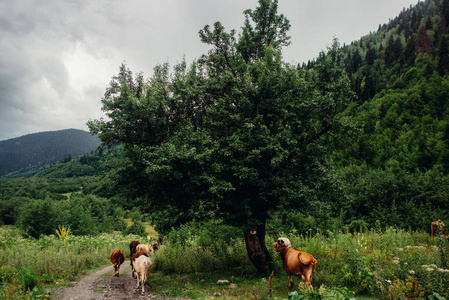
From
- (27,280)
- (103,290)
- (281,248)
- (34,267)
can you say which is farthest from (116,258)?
(281,248)

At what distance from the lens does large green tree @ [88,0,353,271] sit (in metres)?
10.2

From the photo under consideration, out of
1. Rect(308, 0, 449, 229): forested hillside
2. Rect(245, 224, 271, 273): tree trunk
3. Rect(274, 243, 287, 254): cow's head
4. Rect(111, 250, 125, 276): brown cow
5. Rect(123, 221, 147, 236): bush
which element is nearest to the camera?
Rect(274, 243, 287, 254): cow's head

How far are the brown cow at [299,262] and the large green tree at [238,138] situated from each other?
2.38 meters

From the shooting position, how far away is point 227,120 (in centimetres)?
1168

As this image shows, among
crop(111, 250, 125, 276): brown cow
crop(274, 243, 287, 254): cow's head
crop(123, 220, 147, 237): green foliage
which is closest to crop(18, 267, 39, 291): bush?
crop(111, 250, 125, 276): brown cow

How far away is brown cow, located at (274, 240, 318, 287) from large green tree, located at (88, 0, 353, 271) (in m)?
2.38

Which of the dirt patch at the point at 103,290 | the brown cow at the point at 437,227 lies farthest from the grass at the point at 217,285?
the brown cow at the point at 437,227

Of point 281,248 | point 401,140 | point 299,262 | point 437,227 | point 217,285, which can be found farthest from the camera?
point 401,140

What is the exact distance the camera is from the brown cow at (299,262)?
282 inches

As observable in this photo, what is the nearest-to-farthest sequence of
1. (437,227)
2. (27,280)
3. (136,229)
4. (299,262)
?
(299,262)
(27,280)
(437,227)
(136,229)

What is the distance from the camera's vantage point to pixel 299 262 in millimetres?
7438

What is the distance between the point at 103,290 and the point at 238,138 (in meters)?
7.99

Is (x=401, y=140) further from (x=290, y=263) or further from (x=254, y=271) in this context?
(x=290, y=263)

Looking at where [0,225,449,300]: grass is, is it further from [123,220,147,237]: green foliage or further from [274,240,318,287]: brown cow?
[123,220,147,237]: green foliage
